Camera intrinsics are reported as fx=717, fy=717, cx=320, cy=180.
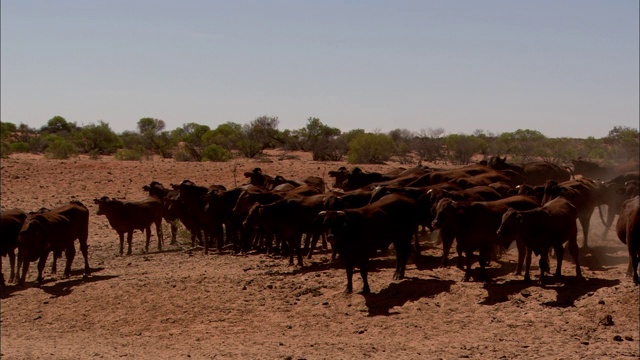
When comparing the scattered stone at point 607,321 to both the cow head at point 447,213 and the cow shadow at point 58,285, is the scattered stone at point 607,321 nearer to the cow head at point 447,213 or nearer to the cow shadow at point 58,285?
the cow head at point 447,213

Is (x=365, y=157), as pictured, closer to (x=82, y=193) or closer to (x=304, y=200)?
(x=82, y=193)

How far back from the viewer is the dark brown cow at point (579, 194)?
15016 millimetres

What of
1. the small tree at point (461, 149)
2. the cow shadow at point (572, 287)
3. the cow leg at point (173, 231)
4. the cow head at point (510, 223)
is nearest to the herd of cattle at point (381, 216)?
the cow head at point (510, 223)

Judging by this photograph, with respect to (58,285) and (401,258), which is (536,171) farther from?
(58,285)

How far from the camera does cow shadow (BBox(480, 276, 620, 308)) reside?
1147cm

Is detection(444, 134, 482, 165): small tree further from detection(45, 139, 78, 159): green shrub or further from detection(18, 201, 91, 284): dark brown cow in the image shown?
detection(18, 201, 91, 284): dark brown cow

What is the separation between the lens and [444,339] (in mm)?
10422

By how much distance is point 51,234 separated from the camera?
54.1 feet

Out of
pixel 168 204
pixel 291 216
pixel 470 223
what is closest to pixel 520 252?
pixel 470 223

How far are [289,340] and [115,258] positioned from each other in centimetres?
996

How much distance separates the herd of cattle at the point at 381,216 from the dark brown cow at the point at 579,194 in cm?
3

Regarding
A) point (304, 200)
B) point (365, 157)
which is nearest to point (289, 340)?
point (304, 200)

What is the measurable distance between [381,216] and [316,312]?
2306 millimetres

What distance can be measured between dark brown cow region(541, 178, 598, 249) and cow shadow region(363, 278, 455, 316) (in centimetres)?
350
